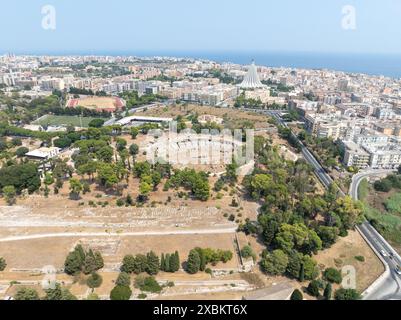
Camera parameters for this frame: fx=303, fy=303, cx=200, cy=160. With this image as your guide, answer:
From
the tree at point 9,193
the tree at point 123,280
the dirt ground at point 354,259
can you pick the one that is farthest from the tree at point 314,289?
the tree at point 9,193

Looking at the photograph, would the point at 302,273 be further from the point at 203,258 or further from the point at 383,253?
the point at 383,253

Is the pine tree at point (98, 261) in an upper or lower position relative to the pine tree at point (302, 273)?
upper

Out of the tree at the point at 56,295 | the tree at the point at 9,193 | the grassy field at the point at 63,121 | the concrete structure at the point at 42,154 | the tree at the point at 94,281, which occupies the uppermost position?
the grassy field at the point at 63,121

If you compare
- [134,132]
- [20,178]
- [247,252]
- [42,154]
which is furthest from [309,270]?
[42,154]

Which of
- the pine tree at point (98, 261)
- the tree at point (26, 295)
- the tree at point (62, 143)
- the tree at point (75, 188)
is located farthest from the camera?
the tree at point (62, 143)

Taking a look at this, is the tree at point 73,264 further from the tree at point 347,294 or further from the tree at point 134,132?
the tree at point 134,132

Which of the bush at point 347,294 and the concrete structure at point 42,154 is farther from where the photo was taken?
the concrete structure at point 42,154

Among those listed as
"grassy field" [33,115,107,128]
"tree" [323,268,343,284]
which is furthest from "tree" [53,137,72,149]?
"tree" [323,268,343,284]

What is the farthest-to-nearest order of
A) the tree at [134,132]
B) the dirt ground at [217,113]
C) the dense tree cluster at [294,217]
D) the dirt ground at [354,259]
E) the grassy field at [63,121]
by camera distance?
1. the dirt ground at [217,113]
2. the grassy field at [63,121]
3. the tree at [134,132]
4. the dirt ground at [354,259]
5. the dense tree cluster at [294,217]
